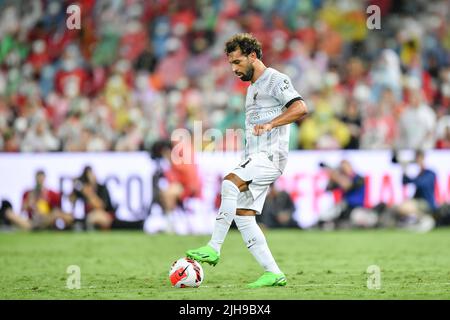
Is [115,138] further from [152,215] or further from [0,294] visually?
[0,294]

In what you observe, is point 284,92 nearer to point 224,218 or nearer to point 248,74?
point 248,74

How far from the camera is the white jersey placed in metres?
9.80

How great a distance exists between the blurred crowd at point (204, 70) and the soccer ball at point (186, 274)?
8.75m

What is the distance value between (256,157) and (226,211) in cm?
64

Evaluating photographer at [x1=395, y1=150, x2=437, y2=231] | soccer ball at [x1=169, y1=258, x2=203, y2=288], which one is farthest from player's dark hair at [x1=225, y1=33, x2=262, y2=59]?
photographer at [x1=395, y1=150, x2=437, y2=231]

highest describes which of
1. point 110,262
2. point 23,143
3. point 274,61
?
point 274,61

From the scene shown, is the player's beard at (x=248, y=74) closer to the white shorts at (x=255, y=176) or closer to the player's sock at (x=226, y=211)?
the white shorts at (x=255, y=176)

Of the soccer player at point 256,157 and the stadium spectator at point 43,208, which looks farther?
the stadium spectator at point 43,208

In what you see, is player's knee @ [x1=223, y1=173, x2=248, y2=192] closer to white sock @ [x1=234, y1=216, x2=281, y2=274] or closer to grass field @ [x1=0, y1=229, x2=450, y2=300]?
white sock @ [x1=234, y1=216, x2=281, y2=274]

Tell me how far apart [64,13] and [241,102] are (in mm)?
5767

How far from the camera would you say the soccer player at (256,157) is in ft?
31.6

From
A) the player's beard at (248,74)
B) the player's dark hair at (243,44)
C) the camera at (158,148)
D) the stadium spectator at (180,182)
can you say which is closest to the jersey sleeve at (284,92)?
the player's beard at (248,74)

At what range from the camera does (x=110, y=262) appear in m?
12.9
